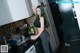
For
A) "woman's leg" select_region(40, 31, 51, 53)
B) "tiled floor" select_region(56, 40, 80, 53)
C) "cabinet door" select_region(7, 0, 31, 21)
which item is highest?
"cabinet door" select_region(7, 0, 31, 21)

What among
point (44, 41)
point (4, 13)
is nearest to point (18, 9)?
point (4, 13)

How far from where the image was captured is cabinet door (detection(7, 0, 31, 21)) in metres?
2.56

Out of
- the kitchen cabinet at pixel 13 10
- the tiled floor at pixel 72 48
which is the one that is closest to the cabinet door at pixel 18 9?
the kitchen cabinet at pixel 13 10

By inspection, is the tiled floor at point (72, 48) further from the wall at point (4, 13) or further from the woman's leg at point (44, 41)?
the wall at point (4, 13)

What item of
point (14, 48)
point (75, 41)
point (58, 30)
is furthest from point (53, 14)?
point (14, 48)

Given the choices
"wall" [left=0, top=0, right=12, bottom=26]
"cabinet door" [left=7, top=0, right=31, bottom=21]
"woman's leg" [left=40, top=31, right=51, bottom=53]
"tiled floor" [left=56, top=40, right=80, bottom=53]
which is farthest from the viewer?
"tiled floor" [left=56, top=40, right=80, bottom=53]

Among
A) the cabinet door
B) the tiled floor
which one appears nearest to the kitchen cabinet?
the cabinet door

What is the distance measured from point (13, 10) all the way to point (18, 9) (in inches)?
8.9

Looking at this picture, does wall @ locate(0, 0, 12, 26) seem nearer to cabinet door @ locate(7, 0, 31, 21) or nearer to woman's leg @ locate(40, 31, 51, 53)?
cabinet door @ locate(7, 0, 31, 21)

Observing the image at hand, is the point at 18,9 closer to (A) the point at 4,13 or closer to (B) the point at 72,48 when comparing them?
(A) the point at 4,13

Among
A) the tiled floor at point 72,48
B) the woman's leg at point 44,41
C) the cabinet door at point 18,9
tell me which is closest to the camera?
the cabinet door at point 18,9

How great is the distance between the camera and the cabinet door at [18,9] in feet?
8.41

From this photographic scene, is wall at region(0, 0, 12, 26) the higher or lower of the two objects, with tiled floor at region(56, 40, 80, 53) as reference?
higher

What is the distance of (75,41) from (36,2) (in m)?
1.58
